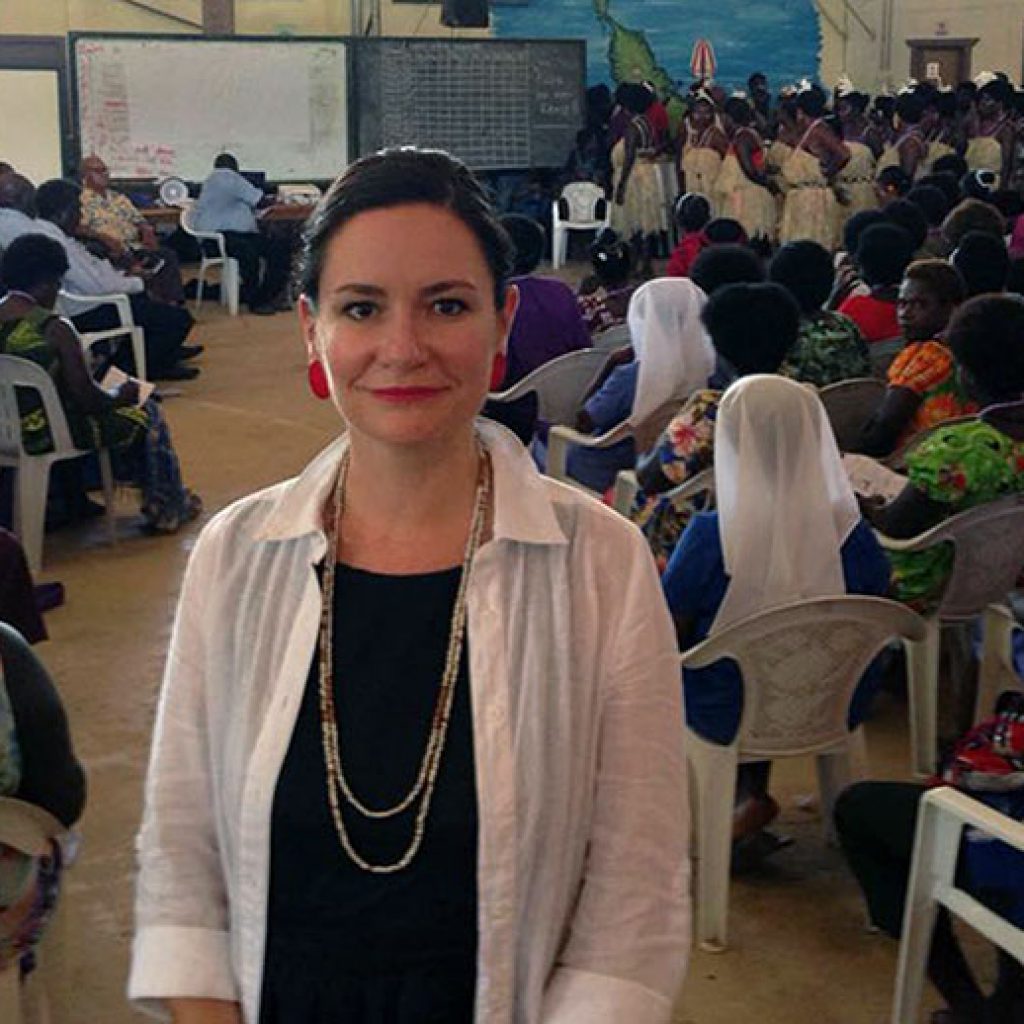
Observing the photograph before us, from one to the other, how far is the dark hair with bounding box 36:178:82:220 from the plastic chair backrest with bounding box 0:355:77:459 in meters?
2.56

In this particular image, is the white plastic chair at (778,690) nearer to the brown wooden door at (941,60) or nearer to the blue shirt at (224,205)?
the blue shirt at (224,205)

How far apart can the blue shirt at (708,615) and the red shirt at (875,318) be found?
2.43m

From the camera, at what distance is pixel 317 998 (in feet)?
4.49

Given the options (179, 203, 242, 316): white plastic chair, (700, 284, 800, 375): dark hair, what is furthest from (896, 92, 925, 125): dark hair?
(700, 284, 800, 375): dark hair

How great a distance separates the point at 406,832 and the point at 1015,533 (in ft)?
7.72

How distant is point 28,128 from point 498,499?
38.5 ft

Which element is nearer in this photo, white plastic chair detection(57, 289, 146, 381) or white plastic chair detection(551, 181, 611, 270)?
white plastic chair detection(57, 289, 146, 381)

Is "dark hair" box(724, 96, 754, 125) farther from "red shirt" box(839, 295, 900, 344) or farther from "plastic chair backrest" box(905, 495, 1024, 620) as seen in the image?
"plastic chair backrest" box(905, 495, 1024, 620)

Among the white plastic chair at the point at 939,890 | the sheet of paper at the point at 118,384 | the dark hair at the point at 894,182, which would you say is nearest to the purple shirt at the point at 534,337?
the sheet of paper at the point at 118,384

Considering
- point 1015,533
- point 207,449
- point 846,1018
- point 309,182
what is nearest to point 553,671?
point 846,1018

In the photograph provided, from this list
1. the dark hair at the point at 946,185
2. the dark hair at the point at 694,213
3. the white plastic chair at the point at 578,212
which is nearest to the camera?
the dark hair at the point at 694,213

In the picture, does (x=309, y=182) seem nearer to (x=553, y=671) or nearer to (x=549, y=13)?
(x=549, y=13)

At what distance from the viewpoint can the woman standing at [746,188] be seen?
1138 centimetres

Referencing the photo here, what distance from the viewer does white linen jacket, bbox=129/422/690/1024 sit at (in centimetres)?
133
